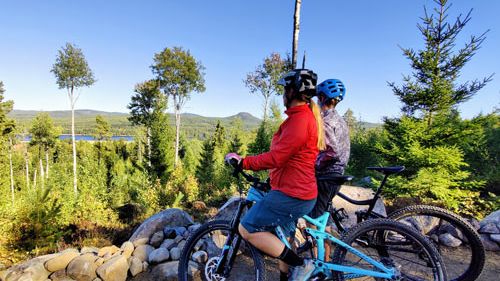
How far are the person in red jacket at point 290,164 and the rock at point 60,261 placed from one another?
3.10 meters

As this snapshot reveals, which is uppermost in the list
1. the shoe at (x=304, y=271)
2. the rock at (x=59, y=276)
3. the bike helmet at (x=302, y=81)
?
the bike helmet at (x=302, y=81)

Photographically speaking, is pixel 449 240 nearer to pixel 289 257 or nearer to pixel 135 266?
pixel 289 257

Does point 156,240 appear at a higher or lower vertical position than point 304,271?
lower

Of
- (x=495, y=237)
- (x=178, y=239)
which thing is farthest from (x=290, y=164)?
(x=495, y=237)

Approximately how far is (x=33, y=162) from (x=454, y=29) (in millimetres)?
64270

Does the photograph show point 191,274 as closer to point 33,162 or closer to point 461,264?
point 461,264

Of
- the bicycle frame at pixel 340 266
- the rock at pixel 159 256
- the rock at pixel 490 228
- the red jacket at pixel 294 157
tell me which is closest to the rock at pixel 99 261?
the rock at pixel 159 256

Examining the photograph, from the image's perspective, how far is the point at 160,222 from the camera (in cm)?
453

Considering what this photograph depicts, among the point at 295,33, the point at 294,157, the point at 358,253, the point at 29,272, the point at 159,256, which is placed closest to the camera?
the point at 294,157

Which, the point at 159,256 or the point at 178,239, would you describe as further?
the point at 178,239

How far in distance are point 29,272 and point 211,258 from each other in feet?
8.79

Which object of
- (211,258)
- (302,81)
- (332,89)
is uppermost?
(332,89)

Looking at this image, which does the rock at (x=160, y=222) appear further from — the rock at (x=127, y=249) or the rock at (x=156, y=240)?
the rock at (x=127, y=249)

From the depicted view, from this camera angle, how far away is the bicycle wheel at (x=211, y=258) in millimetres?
2531
